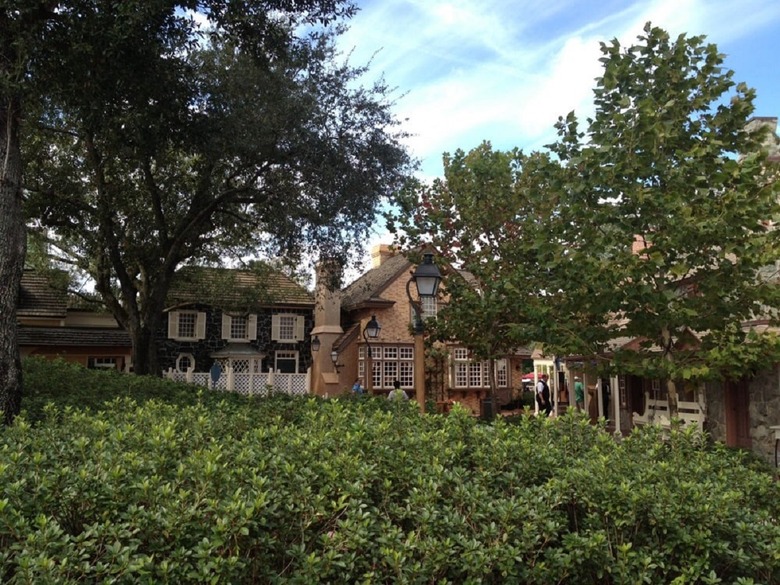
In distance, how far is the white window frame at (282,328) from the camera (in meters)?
39.2

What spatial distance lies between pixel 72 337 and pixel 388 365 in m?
15.0

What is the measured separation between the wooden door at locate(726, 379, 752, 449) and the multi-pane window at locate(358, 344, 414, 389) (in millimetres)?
20821

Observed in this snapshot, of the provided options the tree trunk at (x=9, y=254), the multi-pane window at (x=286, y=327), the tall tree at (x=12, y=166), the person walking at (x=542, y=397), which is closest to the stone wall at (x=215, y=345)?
the multi-pane window at (x=286, y=327)

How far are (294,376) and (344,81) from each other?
19172 mm

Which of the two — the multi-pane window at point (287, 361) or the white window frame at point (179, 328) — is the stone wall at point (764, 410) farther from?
the white window frame at point (179, 328)

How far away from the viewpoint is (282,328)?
39406 mm

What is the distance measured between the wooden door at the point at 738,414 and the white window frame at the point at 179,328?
28.8m

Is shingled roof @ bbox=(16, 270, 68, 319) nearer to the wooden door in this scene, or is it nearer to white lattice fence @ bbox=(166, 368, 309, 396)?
white lattice fence @ bbox=(166, 368, 309, 396)

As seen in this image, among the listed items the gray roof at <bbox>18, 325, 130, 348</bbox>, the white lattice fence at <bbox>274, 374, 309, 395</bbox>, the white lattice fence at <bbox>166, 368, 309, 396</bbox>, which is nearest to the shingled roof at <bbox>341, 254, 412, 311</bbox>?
the white lattice fence at <bbox>274, 374, 309, 395</bbox>

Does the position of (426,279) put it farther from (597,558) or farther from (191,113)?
(597,558)

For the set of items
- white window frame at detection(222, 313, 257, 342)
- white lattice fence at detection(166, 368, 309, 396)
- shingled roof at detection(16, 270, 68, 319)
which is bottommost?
white lattice fence at detection(166, 368, 309, 396)

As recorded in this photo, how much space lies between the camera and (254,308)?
2794cm

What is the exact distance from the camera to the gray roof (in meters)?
30.9

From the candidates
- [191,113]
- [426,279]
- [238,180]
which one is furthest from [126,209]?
[426,279]
